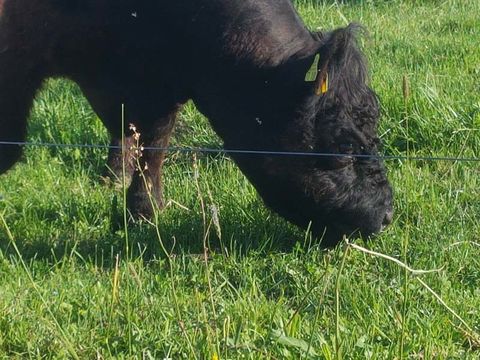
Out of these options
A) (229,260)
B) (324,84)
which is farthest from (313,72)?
(229,260)

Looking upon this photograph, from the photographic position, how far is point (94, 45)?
15.4 feet

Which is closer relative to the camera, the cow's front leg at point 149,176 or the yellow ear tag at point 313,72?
the yellow ear tag at point 313,72

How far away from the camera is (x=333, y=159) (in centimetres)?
445

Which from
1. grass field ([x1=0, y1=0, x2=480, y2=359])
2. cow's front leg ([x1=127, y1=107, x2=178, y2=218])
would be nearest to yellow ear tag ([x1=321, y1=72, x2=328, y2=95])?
grass field ([x1=0, y1=0, x2=480, y2=359])

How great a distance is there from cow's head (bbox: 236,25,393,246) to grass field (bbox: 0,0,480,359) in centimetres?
15

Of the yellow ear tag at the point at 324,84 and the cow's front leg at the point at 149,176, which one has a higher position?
the yellow ear tag at the point at 324,84

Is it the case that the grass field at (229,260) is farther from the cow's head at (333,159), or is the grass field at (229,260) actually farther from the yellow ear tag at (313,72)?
the yellow ear tag at (313,72)

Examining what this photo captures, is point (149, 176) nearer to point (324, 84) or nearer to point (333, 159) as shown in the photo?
point (333, 159)

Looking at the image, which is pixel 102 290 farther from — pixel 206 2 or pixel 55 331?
pixel 206 2

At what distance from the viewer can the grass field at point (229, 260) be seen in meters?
3.53

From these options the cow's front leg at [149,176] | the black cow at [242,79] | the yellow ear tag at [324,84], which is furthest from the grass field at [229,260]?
the yellow ear tag at [324,84]

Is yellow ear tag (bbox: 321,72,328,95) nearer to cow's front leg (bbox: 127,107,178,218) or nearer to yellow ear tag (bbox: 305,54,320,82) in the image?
yellow ear tag (bbox: 305,54,320,82)

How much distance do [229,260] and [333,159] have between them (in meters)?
0.66

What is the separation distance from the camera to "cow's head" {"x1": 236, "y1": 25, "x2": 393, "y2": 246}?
428cm
